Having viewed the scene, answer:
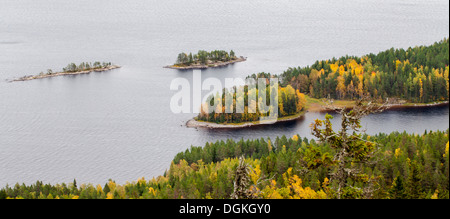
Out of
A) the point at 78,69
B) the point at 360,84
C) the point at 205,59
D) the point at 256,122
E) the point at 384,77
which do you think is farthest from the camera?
the point at 205,59

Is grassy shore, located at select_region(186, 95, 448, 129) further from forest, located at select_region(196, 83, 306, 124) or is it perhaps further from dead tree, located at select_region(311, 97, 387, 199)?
dead tree, located at select_region(311, 97, 387, 199)

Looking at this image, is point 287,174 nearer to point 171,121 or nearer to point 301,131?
point 301,131

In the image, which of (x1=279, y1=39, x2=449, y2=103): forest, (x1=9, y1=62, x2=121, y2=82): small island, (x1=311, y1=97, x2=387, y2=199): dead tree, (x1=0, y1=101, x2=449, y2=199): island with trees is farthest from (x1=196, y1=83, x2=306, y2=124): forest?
(x1=311, y1=97, x2=387, y2=199): dead tree

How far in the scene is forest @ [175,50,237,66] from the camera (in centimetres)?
19000

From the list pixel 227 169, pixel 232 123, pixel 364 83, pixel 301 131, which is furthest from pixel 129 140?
pixel 364 83

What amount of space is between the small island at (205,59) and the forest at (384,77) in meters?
41.0

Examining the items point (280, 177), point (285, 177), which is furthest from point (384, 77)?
point (280, 177)

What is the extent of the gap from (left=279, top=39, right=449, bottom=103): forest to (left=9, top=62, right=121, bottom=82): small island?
67.6m

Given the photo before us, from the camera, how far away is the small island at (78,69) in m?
170

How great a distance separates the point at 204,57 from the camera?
19050cm

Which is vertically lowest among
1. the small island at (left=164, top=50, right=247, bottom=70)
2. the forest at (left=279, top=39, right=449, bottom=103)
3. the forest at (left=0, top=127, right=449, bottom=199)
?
the forest at (left=0, top=127, right=449, bottom=199)

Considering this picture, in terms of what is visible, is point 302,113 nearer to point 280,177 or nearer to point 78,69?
point 280,177

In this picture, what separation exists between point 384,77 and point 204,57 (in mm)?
70975
